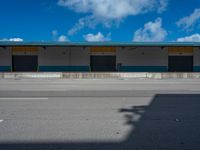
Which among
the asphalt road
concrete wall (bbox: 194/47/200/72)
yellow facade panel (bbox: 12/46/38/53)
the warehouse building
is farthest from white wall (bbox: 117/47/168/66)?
the asphalt road

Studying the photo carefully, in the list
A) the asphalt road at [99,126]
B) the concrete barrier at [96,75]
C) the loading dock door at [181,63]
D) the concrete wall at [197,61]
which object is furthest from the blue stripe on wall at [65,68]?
the asphalt road at [99,126]

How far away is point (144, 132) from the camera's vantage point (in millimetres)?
6203

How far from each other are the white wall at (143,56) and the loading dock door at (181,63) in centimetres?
94

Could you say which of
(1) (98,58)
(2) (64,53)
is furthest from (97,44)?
(2) (64,53)

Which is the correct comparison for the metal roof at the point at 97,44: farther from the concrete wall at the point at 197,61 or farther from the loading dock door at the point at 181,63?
the loading dock door at the point at 181,63

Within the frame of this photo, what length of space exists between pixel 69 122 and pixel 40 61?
33508mm

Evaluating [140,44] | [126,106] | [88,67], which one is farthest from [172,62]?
[126,106]

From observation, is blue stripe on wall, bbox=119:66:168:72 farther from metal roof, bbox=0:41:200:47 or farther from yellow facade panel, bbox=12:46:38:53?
yellow facade panel, bbox=12:46:38:53

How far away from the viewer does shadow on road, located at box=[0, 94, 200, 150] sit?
5.19m

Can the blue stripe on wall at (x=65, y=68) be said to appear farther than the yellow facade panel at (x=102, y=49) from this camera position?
No

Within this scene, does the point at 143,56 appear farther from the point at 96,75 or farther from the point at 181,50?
the point at 96,75

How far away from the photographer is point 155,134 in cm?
603

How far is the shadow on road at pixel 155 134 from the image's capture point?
17.0 ft

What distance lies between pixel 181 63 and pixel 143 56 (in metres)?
5.72
